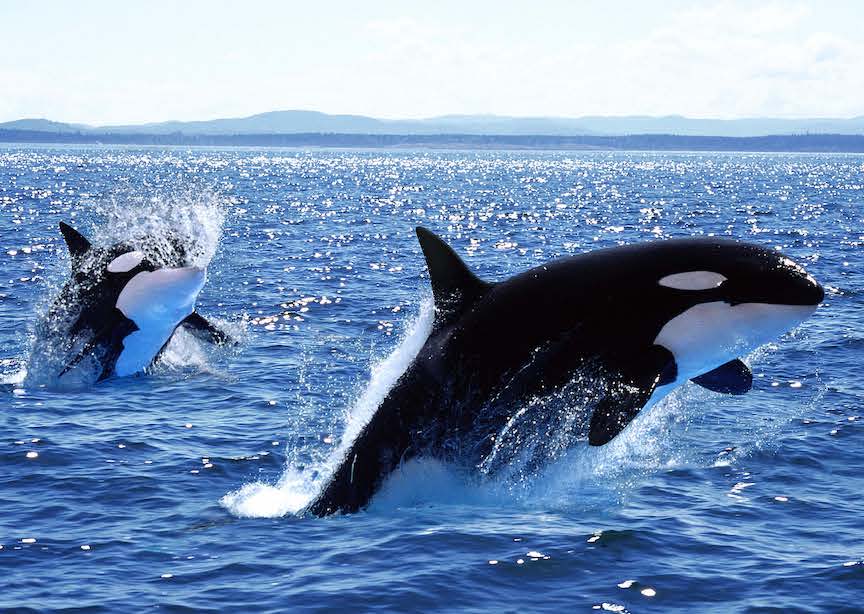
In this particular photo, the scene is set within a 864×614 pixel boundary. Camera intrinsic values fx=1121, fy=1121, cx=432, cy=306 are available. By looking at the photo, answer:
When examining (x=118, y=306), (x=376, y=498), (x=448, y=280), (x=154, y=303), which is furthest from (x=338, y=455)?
(x=118, y=306)

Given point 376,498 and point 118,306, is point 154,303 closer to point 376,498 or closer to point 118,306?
point 118,306

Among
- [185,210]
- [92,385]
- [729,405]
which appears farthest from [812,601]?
[185,210]

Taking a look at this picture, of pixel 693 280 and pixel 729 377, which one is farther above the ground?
pixel 693 280

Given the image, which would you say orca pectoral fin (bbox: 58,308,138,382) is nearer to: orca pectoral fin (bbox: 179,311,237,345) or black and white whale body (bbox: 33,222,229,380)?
black and white whale body (bbox: 33,222,229,380)

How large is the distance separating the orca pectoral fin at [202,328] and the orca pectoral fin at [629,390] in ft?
30.6

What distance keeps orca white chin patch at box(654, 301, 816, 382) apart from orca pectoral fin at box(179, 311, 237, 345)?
943cm

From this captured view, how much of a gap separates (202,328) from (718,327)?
9.81m

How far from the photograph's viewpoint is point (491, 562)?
9.66m

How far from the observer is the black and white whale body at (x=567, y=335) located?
10.2 m

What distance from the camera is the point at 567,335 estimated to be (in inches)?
403

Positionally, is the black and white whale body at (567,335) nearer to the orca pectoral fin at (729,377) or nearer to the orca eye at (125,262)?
the orca pectoral fin at (729,377)

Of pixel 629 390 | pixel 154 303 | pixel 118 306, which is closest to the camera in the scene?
pixel 629 390

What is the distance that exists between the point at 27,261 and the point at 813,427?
2531 cm

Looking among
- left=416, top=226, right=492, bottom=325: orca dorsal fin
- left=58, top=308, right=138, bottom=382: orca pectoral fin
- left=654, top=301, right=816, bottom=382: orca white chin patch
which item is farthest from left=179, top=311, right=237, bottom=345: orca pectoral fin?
left=654, top=301, right=816, bottom=382: orca white chin patch
